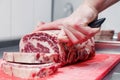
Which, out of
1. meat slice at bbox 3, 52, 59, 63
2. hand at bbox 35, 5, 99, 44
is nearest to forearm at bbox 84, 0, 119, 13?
hand at bbox 35, 5, 99, 44

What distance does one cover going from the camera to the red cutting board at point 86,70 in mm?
977

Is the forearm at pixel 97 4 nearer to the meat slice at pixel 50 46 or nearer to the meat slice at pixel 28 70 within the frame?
the meat slice at pixel 50 46

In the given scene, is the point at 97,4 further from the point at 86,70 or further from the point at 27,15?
the point at 27,15

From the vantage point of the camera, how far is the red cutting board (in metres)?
0.98

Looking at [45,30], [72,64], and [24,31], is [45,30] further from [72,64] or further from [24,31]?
[24,31]

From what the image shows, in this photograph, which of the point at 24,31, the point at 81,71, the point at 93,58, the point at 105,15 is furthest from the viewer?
the point at 105,15

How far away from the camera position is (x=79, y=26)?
1090 mm

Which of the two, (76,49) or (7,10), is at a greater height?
(7,10)

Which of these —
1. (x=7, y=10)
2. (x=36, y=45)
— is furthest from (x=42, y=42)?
(x=7, y=10)

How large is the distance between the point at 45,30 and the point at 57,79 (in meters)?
0.34

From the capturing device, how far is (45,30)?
1.24 metres

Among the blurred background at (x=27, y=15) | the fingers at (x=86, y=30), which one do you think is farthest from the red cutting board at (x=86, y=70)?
the blurred background at (x=27, y=15)

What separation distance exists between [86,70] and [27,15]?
120 centimetres

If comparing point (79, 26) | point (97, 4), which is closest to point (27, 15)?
point (97, 4)
